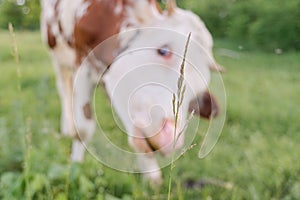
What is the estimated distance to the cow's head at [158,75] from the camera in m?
1.89

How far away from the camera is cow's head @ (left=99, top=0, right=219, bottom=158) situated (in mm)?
1891

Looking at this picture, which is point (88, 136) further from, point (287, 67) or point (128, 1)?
point (287, 67)

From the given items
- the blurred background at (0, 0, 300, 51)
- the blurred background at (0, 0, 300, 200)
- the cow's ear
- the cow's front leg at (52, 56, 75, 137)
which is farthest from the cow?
the blurred background at (0, 0, 300, 51)

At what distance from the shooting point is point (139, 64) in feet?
6.51

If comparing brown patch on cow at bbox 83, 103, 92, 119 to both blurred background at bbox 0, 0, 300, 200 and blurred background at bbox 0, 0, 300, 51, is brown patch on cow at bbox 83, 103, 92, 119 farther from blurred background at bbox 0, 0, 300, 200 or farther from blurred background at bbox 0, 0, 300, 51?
blurred background at bbox 0, 0, 300, 51

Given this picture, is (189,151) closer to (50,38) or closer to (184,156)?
(184,156)

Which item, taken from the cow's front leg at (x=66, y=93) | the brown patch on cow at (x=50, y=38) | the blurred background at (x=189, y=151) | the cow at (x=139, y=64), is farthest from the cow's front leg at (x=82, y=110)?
the cow's front leg at (x=66, y=93)

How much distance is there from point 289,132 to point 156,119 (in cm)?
214

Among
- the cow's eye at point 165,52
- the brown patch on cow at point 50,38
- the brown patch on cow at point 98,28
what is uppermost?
the cow's eye at point 165,52

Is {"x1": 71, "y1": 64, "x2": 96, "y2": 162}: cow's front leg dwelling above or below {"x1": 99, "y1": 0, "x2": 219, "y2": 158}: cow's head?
below

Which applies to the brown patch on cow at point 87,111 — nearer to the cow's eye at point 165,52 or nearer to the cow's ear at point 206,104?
the cow's ear at point 206,104

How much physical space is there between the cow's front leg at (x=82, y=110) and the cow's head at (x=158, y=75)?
498mm

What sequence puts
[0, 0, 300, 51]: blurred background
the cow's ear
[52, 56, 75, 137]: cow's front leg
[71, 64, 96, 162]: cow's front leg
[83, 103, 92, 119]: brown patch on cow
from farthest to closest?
1. [0, 0, 300, 51]: blurred background
2. [52, 56, 75, 137]: cow's front leg
3. [83, 103, 92, 119]: brown patch on cow
4. [71, 64, 96, 162]: cow's front leg
5. the cow's ear

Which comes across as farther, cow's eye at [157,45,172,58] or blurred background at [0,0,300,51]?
blurred background at [0,0,300,51]
